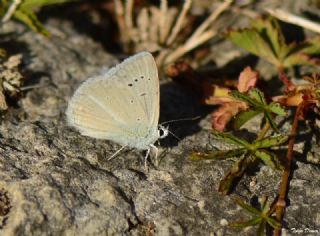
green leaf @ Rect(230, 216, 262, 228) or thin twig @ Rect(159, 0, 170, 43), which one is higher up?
thin twig @ Rect(159, 0, 170, 43)

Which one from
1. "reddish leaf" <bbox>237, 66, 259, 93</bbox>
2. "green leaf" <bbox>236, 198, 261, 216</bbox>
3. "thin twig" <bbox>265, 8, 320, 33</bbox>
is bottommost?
"green leaf" <bbox>236, 198, 261, 216</bbox>

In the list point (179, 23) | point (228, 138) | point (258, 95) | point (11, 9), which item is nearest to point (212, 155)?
point (228, 138)

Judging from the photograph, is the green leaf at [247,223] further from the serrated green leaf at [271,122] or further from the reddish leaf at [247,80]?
the reddish leaf at [247,80]

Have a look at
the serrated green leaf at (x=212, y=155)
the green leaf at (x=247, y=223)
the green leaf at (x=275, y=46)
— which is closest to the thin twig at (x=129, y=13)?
the green leaf at (x=275, y=46)

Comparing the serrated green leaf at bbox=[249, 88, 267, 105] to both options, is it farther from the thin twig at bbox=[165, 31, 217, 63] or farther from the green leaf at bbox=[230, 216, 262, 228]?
the thin twig at bbox=[165, 31, 217, 63]

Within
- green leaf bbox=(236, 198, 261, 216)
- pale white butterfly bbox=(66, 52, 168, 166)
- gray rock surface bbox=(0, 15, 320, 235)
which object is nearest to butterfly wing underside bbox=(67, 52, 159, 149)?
pale white butterfly bbox=(66, 52, 168, 166)

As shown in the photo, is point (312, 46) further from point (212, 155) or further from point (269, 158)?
point (212, 155)

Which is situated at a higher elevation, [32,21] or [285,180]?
[32,21]
